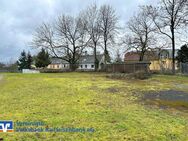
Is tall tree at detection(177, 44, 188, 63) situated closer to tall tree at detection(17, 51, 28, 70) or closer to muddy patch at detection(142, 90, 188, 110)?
muddy patch at detection(142, 90, 188, 110)

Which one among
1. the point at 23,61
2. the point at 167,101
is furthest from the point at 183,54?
the point at 23,61

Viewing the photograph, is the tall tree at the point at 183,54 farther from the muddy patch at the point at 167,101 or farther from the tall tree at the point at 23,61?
the tall tree at the point at 23,61

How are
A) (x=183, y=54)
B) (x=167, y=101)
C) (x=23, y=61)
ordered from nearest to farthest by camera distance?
→ (x=167, y=101), (x=183, y=54), (x=23, y=61)

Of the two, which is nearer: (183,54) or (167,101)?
(167,101)

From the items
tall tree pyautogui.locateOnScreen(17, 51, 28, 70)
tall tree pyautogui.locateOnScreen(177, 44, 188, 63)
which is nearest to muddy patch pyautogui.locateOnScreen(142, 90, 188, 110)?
tall tree pyautogui.locateOnScreen(177, 44, 188, 63)

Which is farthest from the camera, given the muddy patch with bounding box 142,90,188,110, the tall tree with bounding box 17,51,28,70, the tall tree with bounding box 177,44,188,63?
the tall tree with bounding box 17,51,28,70

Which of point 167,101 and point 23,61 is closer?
point 167,101

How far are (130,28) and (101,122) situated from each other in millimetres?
44461

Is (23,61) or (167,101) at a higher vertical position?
(23,61)

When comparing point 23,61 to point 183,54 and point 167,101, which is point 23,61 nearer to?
point 183,54

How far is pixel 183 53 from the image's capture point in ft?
155

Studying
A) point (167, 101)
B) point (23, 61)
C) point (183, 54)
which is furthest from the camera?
point (23, 61)

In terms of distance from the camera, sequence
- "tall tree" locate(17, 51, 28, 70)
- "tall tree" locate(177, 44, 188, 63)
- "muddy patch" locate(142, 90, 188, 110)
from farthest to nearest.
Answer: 1. "tall tree" locate(17, 51, 28, 70)
2. "tall tree" locate(177, 44, 188, 63)
3. "muddy patch" locate(142, 90, 188, 110)

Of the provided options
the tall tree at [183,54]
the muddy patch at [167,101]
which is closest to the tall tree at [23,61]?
the tall tree at [183,54]
